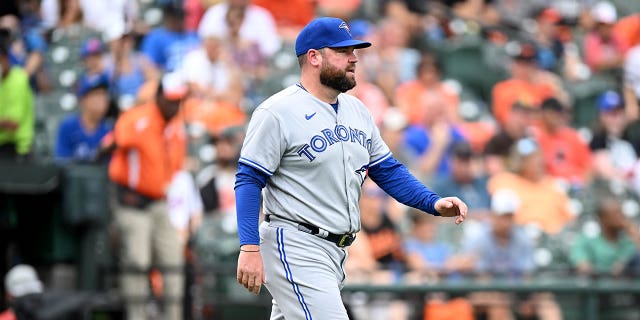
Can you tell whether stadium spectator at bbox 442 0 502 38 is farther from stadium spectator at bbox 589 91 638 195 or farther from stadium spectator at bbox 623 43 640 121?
stadium spectator at bbox 589 91 638 195

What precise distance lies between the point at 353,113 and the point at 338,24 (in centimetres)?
44

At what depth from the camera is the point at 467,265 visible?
10.1m

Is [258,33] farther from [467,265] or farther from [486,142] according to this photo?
[467,265]

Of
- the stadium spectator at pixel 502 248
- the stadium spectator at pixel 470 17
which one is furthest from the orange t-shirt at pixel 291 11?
the stadium spectator at pixel 502 248

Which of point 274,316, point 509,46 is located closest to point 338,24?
point 274,316

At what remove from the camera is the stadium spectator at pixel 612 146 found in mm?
12258

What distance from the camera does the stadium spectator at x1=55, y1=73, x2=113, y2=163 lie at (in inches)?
394

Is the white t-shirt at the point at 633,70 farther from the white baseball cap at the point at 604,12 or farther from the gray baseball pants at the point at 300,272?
the gray baseball pants at the point at 300,272

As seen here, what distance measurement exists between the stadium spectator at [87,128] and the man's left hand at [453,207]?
504cm

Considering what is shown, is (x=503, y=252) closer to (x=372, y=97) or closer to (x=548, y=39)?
(x=372, y=97)

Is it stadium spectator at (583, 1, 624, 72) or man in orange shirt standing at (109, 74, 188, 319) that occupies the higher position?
stadium spectator at (583, 1, 624, 72)

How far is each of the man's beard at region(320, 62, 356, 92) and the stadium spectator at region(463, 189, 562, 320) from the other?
4667mm

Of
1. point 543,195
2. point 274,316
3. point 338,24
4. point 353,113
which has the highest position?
point 338,24

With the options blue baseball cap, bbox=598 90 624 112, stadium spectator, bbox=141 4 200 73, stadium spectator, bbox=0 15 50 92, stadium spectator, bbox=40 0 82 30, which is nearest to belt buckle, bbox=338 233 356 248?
stadium spectator, bbox=0 15 50 92
